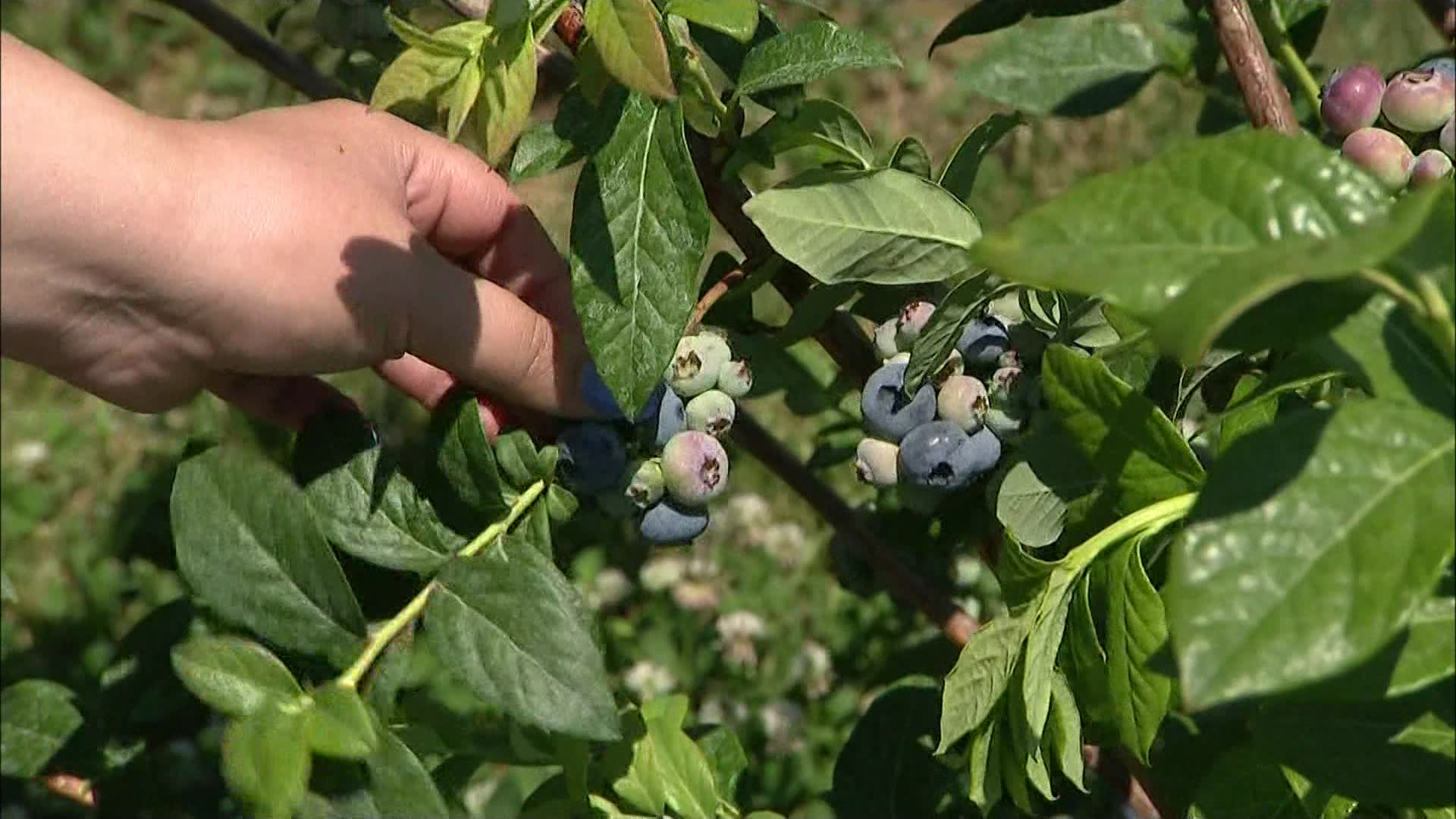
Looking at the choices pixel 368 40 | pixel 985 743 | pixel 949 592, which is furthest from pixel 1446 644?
pixel 368 40

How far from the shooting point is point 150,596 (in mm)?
2369

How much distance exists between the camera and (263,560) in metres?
0.95

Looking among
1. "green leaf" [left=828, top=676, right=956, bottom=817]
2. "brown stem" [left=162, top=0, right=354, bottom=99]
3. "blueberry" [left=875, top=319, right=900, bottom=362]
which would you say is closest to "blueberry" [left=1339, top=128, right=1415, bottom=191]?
"blueberry" [left=875, top=319, right=900, bottom=362]

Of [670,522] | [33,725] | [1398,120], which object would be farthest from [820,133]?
[33,725]

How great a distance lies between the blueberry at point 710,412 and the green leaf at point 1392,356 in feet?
1.63

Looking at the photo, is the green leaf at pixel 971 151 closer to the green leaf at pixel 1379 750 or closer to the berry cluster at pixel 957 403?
the berry cluster at pixel 957 403

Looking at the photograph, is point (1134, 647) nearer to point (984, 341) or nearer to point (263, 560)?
point (984, 341)

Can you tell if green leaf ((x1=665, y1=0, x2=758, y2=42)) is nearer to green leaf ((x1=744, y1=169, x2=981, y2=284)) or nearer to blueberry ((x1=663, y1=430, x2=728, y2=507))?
green leaf ((x1=744, y1=169, x2=981, y2=284))

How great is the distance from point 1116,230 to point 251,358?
661mm

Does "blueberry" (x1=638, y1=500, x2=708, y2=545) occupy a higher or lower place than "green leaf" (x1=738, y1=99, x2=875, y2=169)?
lower

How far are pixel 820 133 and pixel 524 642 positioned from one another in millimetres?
409

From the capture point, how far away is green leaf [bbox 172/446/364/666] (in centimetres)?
94

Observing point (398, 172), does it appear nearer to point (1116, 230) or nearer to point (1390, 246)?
point (1116, 230)

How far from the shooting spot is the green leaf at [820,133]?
100 cm
